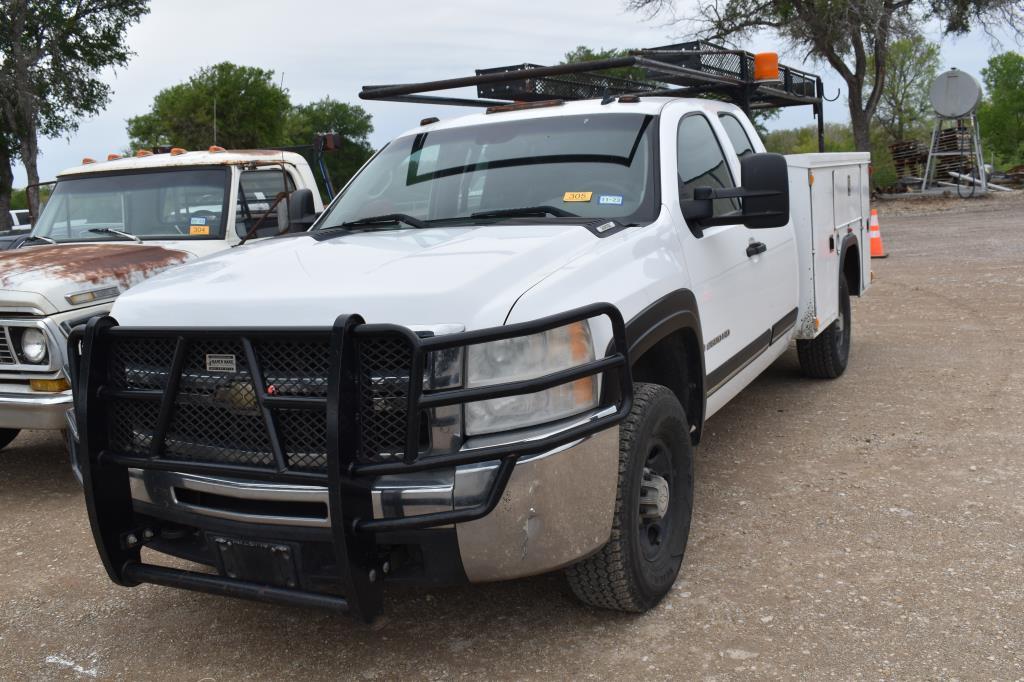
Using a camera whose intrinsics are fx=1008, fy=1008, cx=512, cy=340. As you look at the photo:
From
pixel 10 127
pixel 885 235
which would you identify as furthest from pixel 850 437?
pixel 10 127

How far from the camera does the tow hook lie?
3.62 meters

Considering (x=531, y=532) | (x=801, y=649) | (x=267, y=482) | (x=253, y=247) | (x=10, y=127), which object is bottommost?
(x=801, y=649)

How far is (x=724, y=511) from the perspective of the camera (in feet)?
15.6

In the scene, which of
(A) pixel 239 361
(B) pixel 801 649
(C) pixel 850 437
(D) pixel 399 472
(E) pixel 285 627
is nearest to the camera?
(D) pixel 399 472

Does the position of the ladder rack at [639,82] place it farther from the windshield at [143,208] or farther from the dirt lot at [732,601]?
the dirt lot at [732,601]

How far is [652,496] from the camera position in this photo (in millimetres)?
3625

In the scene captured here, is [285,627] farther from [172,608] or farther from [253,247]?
[253,247]

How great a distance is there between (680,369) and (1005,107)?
282 feet

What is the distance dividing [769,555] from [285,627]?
77.6 inches

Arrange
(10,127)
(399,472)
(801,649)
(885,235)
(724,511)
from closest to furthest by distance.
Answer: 1. (399,472)
2. (801,649)
3. (724,511)
4. (885,235)
5. (10,127)

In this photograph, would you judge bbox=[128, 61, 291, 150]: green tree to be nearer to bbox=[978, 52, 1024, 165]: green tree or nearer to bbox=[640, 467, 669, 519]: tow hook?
bbox=[640, 467, 669, 519]: tow hook

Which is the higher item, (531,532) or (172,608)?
(531,532)

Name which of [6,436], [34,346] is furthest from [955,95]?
[34,346]

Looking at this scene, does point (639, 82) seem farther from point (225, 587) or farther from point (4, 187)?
point (4, 187)
